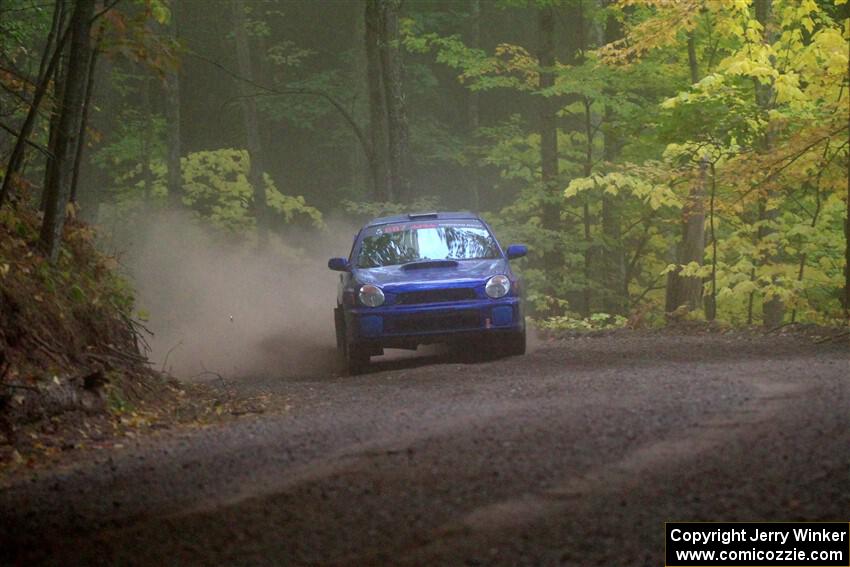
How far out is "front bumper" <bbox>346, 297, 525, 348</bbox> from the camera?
14273 millimetres

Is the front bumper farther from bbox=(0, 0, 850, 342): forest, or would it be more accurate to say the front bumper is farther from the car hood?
bbox=(0, 0, 850, 342): forest

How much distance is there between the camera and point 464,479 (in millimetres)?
6855

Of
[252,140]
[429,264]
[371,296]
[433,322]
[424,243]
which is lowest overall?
[433,322]

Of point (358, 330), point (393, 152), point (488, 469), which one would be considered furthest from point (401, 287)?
point (393, 152)

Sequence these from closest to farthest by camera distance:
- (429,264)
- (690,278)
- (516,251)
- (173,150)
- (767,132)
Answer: (429,264) < (516,251) < (767,132) < (690,278) < (173,150)

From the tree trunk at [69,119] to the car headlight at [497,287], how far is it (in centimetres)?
519

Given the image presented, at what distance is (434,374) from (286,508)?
673cm

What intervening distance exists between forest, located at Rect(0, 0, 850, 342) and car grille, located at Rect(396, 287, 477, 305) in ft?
11.7

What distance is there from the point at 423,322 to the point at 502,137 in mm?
22015

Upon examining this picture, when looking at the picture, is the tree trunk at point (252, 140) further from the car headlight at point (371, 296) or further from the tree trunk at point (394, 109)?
the car headlight at point (371, 296)

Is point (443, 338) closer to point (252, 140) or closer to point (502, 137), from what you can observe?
point (502, 137)

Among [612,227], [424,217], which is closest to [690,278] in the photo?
[612,227]

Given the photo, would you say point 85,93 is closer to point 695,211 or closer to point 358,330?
point 358,330

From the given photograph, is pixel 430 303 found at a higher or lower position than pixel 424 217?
lower
